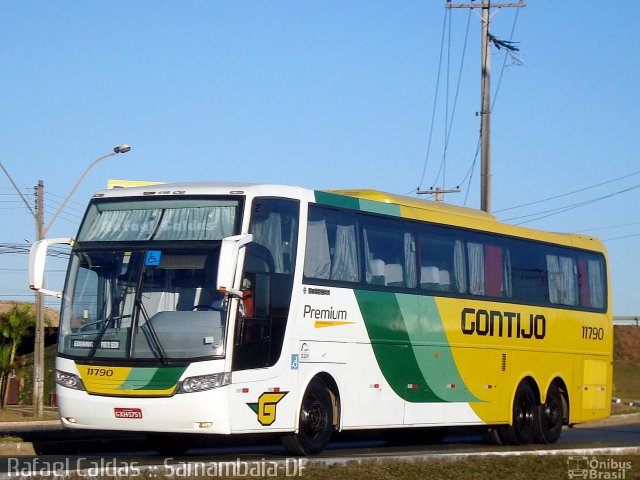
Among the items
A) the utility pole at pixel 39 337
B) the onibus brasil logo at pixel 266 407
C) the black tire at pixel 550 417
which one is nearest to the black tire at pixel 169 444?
the onibus brasil logo at pixel 266 407

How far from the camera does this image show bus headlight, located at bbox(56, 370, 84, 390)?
14.6m

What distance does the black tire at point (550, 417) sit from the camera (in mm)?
20891

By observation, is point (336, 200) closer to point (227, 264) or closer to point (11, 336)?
point (227, 264)

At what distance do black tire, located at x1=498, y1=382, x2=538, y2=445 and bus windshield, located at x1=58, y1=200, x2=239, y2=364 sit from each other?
812 centimetres

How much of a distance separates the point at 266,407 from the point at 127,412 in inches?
68.8

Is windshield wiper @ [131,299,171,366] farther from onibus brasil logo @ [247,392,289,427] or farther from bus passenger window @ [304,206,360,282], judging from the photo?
bus passenger window @ [304,206,360,282]

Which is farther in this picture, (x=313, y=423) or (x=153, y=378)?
(x=313, y=423)

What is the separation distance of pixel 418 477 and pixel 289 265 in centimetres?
386

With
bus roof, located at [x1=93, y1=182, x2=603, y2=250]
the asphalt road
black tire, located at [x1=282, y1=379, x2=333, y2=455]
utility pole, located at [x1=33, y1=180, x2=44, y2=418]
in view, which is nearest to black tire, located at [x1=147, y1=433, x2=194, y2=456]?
the asphalt road

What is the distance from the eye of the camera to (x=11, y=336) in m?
47.9

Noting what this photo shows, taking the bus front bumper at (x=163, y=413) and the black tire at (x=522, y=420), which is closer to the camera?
the bus front bumper at (x=163, y=413)

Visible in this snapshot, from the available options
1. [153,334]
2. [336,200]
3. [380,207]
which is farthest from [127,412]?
[380,207]

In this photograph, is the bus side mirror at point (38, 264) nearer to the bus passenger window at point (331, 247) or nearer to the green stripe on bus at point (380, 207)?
the bus passenger window at point (331, 247)

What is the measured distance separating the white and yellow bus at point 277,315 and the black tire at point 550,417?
3.58ft
